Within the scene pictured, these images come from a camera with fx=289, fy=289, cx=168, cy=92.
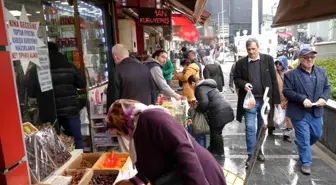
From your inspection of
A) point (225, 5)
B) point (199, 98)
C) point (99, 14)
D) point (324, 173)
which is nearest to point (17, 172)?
point (199, 98)

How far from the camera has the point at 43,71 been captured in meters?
3.31

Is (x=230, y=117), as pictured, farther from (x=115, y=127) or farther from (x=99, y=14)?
(x=99, y=14)

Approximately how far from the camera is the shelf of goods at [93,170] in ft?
8.71

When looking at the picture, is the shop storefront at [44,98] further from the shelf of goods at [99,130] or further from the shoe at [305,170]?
the shoe at [305,170]

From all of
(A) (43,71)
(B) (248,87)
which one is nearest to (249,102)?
(B) (248,87)

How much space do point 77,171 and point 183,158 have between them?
1576 mm

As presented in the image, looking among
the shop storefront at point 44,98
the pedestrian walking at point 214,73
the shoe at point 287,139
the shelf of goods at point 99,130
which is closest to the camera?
the shop storefront at point 44,98

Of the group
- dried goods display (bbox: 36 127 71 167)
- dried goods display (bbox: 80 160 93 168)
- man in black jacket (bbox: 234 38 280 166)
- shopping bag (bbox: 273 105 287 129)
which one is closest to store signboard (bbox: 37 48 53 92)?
dried goods display (bbox: 36 127 71 167)

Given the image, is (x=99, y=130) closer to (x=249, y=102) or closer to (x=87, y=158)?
(x=87, y=158)

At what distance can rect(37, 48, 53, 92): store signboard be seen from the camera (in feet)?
10.5

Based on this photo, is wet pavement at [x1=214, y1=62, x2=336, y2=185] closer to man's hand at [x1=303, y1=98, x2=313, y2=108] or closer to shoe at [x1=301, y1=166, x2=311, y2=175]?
shoe at [x1=301, y1=166, x2=311, y2=175]

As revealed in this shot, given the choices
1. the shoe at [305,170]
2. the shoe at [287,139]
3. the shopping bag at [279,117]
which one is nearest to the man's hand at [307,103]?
the shoe at [305,170]

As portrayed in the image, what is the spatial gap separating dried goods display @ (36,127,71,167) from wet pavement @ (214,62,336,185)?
2.77m

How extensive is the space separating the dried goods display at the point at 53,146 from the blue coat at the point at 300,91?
338 centimetres
